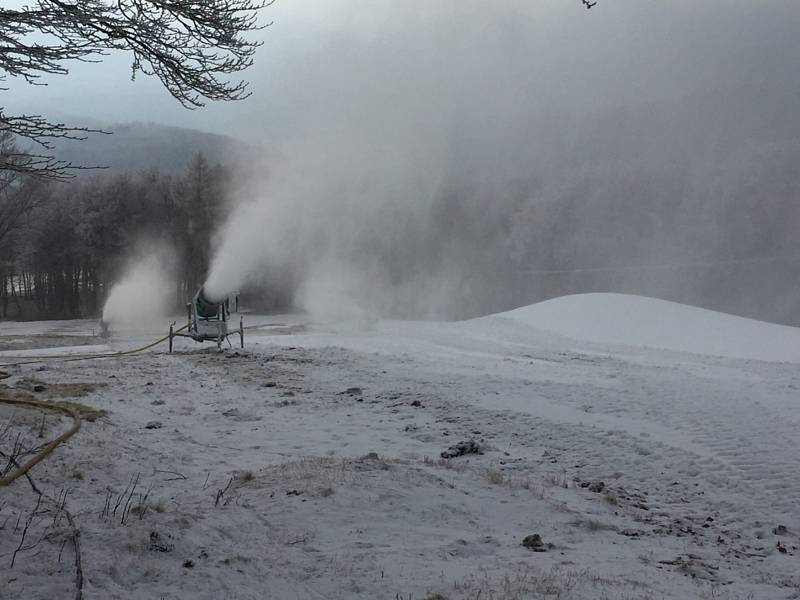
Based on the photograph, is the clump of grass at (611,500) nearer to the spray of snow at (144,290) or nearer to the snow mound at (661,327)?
the snow mound at (661,327)

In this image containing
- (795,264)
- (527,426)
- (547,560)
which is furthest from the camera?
(795,264)

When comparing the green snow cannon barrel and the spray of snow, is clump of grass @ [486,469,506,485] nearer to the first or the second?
the green snow cannon barrel

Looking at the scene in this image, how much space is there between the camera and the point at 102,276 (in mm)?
48031

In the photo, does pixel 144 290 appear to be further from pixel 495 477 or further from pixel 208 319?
pixel 495 477

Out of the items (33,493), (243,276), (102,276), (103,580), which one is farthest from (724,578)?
(102,276)

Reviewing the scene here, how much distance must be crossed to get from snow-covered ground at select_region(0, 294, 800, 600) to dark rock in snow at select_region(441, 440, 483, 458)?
0.45 feet

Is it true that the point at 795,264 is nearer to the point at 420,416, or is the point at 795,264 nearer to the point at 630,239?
the point at 630,239

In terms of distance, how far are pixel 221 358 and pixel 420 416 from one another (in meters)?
8.12

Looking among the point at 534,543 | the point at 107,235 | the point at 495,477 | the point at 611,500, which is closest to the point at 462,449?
the point at 495,477

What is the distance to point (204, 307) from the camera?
17.9m

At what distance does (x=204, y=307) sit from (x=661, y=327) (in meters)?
15.2

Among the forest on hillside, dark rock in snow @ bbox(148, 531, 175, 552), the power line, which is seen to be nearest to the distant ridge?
the forest on hillside

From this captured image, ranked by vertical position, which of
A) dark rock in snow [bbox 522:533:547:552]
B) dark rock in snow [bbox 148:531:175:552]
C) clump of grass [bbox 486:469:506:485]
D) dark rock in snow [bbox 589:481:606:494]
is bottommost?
dark rock in snow [bbox 589:481:606:494]

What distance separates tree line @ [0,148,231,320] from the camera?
46219 millimetres
